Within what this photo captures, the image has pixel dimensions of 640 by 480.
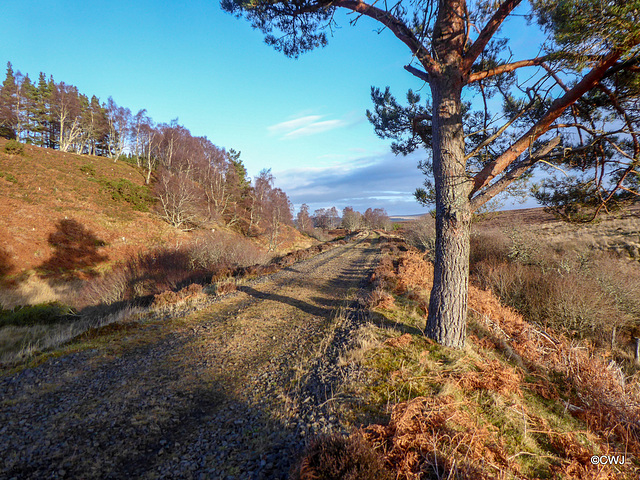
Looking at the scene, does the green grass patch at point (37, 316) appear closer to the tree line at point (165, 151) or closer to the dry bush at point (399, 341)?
the dry bush at point (399, 341)

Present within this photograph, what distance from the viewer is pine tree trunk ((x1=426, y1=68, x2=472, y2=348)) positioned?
4.47m

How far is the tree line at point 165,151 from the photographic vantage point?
31.8 meters

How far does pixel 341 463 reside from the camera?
2078 millimetres

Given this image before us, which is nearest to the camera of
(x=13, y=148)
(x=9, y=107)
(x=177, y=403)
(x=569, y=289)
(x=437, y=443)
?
(x=437, y=443)

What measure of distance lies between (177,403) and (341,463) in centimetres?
256

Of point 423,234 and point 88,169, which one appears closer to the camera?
point 423,234

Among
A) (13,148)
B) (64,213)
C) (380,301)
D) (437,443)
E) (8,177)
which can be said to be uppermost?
(13,148)

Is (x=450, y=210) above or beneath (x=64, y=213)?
beneath

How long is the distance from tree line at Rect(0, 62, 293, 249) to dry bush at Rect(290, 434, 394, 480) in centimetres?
3046

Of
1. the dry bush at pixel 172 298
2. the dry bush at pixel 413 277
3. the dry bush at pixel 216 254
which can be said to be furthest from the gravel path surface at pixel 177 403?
the dry bush at pixel 216 254

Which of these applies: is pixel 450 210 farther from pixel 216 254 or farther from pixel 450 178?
pixel 216 254

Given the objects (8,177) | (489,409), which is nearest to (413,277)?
(489,409)

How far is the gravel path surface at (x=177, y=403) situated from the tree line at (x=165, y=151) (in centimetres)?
2677

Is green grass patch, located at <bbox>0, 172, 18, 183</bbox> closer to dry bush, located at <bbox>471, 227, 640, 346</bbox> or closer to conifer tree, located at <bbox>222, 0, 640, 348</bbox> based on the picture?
conifer tree, located at <bbox>222, 0, 640, 348</bbox>
